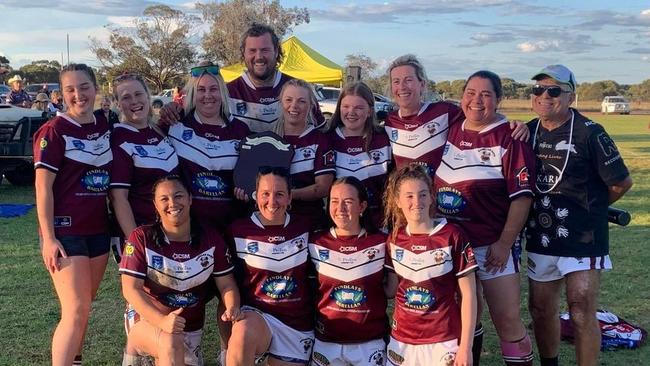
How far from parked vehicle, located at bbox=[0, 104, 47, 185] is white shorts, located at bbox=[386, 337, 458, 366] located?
9.60m

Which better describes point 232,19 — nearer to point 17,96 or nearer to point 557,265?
point 17,96

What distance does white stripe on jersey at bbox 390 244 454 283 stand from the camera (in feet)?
11.4

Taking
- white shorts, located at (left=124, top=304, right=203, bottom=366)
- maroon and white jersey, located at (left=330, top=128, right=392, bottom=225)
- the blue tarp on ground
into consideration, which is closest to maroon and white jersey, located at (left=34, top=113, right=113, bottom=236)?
white shorts, located at (left=124, top=304, right=203, bottom=366)

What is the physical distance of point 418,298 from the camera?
3484 millimetres

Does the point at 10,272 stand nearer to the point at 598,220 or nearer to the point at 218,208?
the point at 218,208

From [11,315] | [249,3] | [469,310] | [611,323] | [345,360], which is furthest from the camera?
[249,3]

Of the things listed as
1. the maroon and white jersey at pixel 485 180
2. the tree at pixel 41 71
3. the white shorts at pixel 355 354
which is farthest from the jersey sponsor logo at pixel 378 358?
the tree at pixel 41 71

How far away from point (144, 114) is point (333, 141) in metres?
1.27

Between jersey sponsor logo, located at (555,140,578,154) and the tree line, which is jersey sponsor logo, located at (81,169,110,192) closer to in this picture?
jersey sponsor logo, located at (555,140,578,154)

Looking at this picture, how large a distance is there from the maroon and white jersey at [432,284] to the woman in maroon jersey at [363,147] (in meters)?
0.53

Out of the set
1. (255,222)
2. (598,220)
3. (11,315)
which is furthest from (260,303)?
(11,315)

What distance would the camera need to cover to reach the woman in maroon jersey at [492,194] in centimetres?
369

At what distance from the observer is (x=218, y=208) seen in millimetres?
4035

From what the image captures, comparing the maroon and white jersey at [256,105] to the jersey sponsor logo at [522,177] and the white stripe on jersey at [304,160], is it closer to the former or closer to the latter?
the white stripe on jersey at [304,160]
